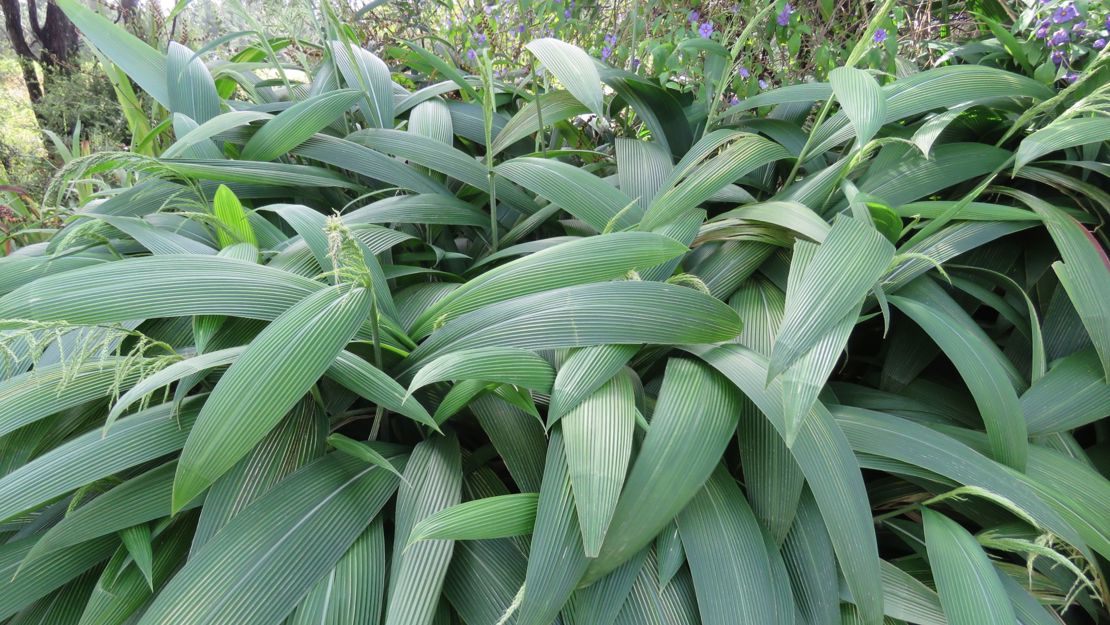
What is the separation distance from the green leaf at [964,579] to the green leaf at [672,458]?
190 mm

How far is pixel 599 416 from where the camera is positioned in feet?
1.72

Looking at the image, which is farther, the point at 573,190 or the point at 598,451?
the point at 573,190

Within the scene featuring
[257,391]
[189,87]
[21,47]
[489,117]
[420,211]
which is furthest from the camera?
[21,47]

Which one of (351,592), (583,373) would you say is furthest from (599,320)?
(351,592)

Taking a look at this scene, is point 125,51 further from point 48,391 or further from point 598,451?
point 598,451

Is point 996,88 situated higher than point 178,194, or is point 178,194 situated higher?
point 996,88

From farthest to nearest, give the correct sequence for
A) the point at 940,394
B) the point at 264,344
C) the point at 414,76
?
the point at 414,76, the point at 940,394, the point at 264,344

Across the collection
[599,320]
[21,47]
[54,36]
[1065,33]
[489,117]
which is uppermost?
[1065,33]

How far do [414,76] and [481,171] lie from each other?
2.22ft

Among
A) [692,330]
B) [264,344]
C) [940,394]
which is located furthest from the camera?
[940,394]

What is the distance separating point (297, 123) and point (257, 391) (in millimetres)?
547

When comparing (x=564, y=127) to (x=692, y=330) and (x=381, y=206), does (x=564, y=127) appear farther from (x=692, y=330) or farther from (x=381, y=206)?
(x=692, y=330)

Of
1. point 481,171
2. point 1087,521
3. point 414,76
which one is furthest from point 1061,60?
point 414,76

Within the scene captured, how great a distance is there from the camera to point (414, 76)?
1438 mm
